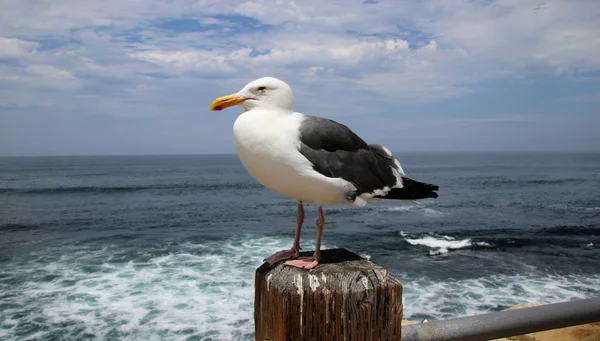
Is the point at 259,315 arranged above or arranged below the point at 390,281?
below

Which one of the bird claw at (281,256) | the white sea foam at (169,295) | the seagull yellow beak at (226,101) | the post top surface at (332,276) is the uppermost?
the seagull yellow beak at (226,101)

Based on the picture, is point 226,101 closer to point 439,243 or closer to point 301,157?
point 301,157

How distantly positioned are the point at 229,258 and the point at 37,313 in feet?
22.6

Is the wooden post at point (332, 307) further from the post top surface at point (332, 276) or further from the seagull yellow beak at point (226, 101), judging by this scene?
the seagull yellow beak at point (226, 101)

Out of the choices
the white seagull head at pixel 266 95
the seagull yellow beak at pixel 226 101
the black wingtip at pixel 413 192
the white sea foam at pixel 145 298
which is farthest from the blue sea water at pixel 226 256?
the white seagull head at pixel 266 95

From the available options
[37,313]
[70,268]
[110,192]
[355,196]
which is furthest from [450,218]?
[110,192]

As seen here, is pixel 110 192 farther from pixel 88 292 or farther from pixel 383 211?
pixel 88 292

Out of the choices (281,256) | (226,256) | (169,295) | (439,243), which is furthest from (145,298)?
(439,243)

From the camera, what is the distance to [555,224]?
25.0m

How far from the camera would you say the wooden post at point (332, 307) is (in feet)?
5.28

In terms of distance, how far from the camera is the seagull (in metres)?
2.45

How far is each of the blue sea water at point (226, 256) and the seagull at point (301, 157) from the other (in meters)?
7.63

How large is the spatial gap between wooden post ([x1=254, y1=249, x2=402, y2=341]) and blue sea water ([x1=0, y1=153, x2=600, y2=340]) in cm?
847

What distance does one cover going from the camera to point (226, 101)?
8.94ft
